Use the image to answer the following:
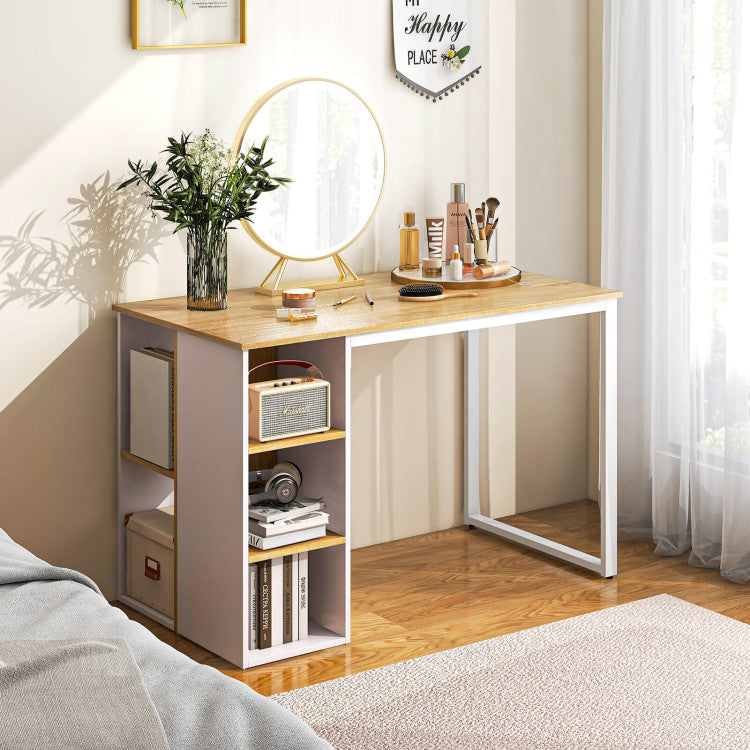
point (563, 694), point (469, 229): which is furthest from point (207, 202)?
point (563, 694)

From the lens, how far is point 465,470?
3.83 metres

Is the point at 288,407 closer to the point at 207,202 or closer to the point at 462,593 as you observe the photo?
the point at 207,202

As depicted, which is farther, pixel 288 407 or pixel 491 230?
pixel 491 230

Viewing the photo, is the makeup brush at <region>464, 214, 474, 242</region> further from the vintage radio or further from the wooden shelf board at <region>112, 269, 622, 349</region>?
the vintage radio

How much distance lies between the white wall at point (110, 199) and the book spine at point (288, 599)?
23.2 inches

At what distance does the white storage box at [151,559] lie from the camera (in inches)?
119

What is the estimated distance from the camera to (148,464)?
9.94 feet

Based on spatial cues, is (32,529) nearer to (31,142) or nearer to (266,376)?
(266,376)

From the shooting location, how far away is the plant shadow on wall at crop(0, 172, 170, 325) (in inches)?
116

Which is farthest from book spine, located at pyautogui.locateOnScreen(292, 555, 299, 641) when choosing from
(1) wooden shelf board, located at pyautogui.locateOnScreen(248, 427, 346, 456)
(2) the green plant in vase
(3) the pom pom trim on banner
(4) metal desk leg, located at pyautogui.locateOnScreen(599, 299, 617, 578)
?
(3) the pom pom trim on banner

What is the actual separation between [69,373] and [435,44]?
1.43 m

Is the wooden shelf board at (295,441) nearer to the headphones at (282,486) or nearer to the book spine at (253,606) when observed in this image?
the headphones at (282,486)

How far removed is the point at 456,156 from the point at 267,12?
0.75 metres

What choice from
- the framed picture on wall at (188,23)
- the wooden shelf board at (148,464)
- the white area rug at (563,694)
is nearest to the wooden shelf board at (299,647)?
the white area rug at (563,694)
